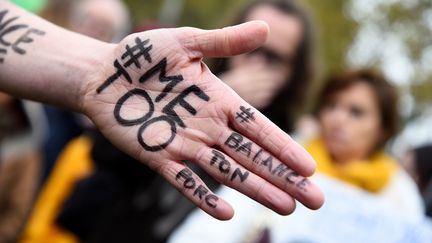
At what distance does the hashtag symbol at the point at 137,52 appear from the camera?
1.70 metres

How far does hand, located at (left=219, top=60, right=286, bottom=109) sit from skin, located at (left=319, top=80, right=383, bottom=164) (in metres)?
0.39

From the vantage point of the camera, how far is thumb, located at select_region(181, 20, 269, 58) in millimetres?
1591

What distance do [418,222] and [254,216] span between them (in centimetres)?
52

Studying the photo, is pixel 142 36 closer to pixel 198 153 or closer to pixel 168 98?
pixel 168 98

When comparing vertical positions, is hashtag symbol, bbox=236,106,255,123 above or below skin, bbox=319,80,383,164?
above

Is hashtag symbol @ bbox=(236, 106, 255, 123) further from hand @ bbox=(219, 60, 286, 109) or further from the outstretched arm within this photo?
hand @ bbox=(219, 60, 286, 109)

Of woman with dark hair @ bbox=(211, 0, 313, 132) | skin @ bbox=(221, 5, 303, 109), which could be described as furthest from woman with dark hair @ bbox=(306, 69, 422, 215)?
skin @ bbox=(221, 5, 303, 109)

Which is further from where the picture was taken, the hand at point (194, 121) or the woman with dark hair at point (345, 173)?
the woman with dark hair at point (345, 173)

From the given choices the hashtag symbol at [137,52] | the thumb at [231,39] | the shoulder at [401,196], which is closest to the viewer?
the thumb at [231,39]

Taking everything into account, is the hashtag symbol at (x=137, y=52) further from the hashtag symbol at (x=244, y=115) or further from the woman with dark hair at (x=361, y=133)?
the woman with dark hair at (x=361, y=133)

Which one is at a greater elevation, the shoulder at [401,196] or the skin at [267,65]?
the skin at [267,65]

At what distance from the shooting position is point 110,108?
1.71 m

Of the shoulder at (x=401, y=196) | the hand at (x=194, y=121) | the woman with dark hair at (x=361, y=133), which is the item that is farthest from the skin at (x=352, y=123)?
the hand at (x=194, y=121)

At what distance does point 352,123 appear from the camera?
9.91 feet
